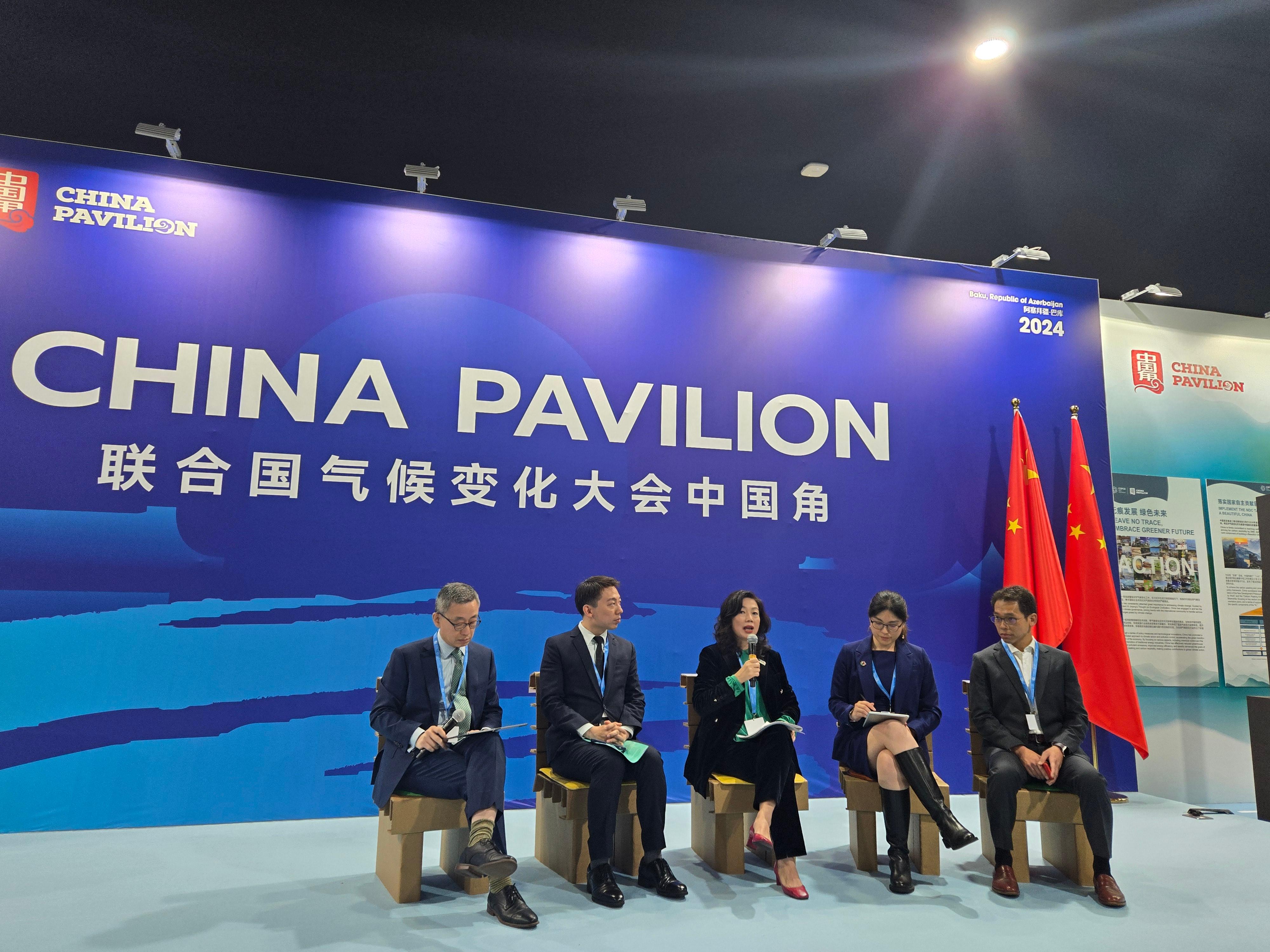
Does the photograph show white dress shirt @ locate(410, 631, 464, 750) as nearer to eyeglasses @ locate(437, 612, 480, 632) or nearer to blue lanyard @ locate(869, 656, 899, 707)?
eyeglasses @ locate(437, 612, 480, 632)

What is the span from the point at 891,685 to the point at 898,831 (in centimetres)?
59

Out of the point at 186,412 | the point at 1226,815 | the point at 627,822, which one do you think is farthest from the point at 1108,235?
the point at 186,412

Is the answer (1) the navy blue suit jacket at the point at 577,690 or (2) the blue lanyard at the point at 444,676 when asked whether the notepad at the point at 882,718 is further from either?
(2) the blue lanyard at the point at 444,676

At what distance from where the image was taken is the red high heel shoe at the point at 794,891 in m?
3.09

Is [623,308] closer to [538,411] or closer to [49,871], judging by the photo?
[538,411]

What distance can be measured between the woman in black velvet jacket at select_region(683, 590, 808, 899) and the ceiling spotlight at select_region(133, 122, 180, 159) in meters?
3.62

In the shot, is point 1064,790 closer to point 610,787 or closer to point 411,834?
point 610,787

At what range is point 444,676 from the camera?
130 inches

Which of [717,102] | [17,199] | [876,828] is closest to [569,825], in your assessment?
[876,828]

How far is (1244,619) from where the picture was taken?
19.8 feet

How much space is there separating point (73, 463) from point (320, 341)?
1.30 meters

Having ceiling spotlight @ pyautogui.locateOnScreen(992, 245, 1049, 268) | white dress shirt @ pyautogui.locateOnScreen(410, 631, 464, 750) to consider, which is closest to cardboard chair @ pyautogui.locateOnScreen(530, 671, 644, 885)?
white dress shirt @ pyautogui.locateOnScreen(410, 631, 464, 750)

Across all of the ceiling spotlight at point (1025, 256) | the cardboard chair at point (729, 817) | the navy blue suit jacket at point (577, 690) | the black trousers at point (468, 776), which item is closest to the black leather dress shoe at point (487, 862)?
the black trousers at point (468, 776)

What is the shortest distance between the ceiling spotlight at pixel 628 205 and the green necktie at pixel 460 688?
2.88 meters
